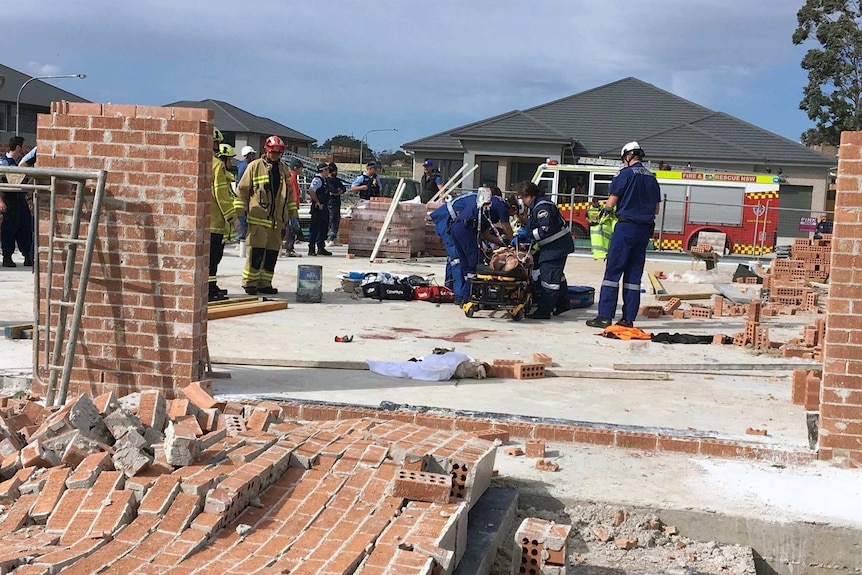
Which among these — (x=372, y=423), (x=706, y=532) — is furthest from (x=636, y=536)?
(x=372, y=423)

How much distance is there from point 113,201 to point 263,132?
43.2m

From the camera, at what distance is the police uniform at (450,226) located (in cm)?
1136

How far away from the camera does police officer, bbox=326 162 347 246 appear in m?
19.9

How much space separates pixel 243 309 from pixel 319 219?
8.35 metres

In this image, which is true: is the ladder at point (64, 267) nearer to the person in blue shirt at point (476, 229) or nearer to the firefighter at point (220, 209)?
the firefighter at point (220, 209)

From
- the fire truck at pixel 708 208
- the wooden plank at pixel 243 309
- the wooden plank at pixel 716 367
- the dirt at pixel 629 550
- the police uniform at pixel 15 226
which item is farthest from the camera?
the fire truck at pixel 708 208

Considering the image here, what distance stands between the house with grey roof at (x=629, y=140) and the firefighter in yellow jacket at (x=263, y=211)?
2433 centimetres

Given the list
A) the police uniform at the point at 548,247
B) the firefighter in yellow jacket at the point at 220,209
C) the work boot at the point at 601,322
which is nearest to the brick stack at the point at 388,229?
the firefighter in yellow jacket at the point at 220,209

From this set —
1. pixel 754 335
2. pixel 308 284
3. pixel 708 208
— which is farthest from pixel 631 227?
pixel 708 208

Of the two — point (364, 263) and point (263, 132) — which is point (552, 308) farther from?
point (263, 132)

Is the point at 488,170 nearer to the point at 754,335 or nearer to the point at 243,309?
the point at 243,309

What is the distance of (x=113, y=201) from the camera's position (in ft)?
19.2

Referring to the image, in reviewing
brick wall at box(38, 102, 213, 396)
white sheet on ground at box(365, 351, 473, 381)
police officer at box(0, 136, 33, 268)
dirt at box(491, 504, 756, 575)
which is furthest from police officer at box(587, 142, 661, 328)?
police officer at box(0, 136, 33, 268)

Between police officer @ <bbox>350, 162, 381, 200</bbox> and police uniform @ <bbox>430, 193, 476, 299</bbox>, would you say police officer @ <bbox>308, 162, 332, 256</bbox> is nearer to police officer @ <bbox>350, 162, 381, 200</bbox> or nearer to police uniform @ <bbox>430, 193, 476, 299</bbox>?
police officer @ <bbox>350, 162, 381, 200</bbox>
